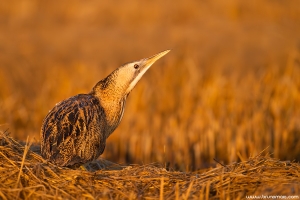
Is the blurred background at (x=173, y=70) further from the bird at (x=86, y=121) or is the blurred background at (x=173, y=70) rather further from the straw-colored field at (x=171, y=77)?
the bird at (x=86, y=121)

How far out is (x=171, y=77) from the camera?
9.17 metres

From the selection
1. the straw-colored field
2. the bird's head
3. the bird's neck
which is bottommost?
the bird's neck

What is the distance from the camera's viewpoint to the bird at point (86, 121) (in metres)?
4.16

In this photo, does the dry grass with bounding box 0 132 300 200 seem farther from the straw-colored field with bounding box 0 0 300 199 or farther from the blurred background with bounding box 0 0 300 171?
the blurred background with bounding box 0 0 300 171

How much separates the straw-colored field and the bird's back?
139mm

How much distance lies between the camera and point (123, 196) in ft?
12.4

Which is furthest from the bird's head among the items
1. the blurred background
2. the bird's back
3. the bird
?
the blurred background

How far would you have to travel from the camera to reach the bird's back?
414 centimetres

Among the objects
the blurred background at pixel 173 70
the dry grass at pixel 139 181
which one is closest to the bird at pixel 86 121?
the dry grass at pixel 139 181

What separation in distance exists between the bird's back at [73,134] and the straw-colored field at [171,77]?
139mm

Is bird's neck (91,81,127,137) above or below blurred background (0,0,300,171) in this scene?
below

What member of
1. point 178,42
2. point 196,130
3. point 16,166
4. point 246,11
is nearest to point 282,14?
point 246,11

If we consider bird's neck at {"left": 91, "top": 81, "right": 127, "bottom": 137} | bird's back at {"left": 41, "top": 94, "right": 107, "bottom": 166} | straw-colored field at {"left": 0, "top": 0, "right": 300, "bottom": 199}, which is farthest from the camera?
straw-colored field at {"left": 0, "top": 0, "right": 300, "bottom": 199}

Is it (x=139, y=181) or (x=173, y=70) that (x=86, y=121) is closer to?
(x=139, y=181)
